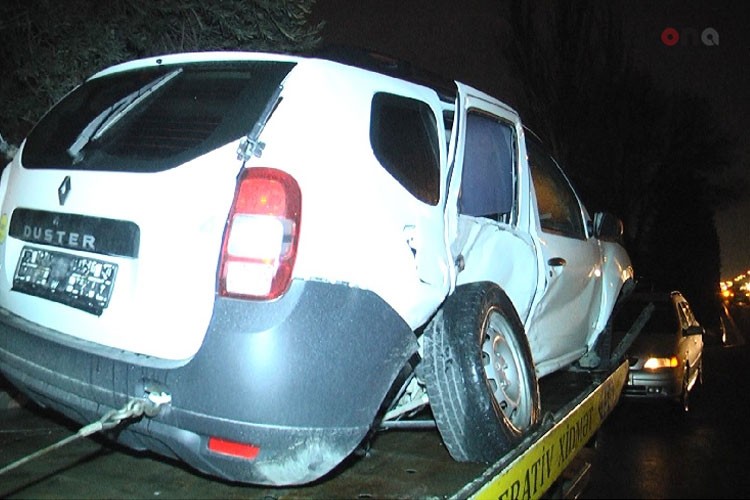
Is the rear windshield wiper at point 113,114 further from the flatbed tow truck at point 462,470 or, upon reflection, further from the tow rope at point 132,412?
the flatbed tow truck at point 462,470

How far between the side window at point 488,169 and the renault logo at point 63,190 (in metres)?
1.73

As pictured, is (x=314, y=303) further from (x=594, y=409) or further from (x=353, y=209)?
(x=594, y=409)

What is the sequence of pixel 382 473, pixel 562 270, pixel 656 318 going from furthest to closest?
pixel 656 318 < pixel 562 270 < pixel 382 473

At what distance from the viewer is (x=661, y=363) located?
9.12m

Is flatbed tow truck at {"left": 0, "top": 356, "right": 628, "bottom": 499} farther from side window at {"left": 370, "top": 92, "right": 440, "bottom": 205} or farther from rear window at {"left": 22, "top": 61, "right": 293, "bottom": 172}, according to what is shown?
rear window at {"left": 22, "top": 61, "right": 293, "bottom": 172}

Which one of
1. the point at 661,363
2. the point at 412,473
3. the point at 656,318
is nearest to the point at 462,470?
the point at 412,473

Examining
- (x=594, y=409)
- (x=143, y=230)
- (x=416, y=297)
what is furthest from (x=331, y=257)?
(x=594, y=409)

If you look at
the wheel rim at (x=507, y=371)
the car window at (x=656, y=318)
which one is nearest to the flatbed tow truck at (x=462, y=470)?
the wheel rim at (x=507, y=371)

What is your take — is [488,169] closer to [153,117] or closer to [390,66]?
[390,66]

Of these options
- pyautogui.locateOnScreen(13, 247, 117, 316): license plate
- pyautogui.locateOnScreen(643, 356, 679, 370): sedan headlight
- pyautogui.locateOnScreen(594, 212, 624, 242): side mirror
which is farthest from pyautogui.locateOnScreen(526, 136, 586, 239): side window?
pyautogui.locateOnScreen(643, 356, 679, 370): sedan headlight

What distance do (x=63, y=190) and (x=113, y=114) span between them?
→ 40 centimetres

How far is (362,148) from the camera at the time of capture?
8.91ft

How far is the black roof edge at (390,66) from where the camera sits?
322cm

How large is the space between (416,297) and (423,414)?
5.20 ft
